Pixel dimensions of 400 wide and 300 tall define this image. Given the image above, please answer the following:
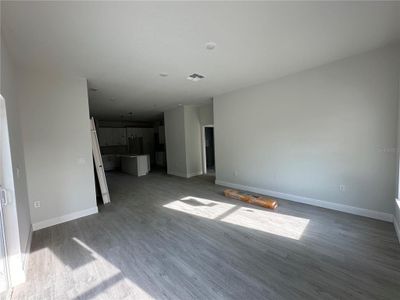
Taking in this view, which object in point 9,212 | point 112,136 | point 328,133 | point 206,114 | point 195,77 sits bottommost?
point 9,212

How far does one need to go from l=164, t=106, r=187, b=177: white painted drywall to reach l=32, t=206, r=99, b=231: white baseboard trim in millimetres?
3715

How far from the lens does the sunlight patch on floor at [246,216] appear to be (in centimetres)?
292

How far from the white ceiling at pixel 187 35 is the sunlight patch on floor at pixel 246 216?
2.76m

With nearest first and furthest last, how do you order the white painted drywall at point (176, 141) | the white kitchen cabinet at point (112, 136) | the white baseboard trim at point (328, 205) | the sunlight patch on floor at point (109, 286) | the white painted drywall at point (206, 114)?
the sunlight patch on floor at point (109, 286), the white baseboard trim at point (328, 205), the white painted drywall at point (206, 114), the white painted drywall at point (176, 141), the white kitchen cabinet at point (112, 136)

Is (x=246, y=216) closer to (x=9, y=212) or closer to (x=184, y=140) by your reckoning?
(x=9, y=212)

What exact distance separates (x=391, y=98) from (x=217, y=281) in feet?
12.0

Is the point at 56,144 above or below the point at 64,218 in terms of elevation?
above

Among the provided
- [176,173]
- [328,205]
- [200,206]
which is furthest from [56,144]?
[328,205]

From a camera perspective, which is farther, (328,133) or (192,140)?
(192,140)

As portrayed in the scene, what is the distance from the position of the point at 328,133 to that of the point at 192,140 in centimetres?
455

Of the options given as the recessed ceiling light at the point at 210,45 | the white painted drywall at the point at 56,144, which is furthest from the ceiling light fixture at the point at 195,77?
the white painted drywall at the point at 56,144

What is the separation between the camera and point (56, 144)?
11.1 ft

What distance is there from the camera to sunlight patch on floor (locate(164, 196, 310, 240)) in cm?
292

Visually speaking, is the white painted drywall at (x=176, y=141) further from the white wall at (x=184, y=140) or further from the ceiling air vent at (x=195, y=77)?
the ceiling air vent at (x=195, y=77)
